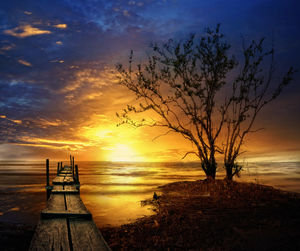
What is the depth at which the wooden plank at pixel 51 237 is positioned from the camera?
3.44 metres

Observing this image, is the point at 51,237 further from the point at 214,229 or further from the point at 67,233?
the point at 214,229

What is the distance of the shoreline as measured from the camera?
18.1 ft

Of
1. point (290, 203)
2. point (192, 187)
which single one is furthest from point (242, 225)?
point (192, 187)

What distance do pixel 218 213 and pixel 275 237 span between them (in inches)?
93.5

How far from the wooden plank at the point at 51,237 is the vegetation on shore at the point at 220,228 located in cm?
217

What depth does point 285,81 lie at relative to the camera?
44.9 feet

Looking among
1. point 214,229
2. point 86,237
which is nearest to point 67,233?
point 86,237

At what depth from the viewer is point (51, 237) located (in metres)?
3.86

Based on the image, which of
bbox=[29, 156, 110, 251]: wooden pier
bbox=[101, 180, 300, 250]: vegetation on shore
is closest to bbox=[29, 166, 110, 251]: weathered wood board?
bbox=[29, 156, 110, 251]: wooden pier

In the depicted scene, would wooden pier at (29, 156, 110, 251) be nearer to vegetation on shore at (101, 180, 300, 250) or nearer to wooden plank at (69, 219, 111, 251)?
wooden plank at (69, 219, 111, 251)

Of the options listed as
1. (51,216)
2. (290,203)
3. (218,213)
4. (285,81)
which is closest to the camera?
(51,216)

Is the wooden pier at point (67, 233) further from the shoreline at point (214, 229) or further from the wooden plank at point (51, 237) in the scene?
the shoreline at point (214, 229)

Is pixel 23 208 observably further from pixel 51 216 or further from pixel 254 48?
pixel 254 48

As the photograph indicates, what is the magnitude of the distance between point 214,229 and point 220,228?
0.20m
